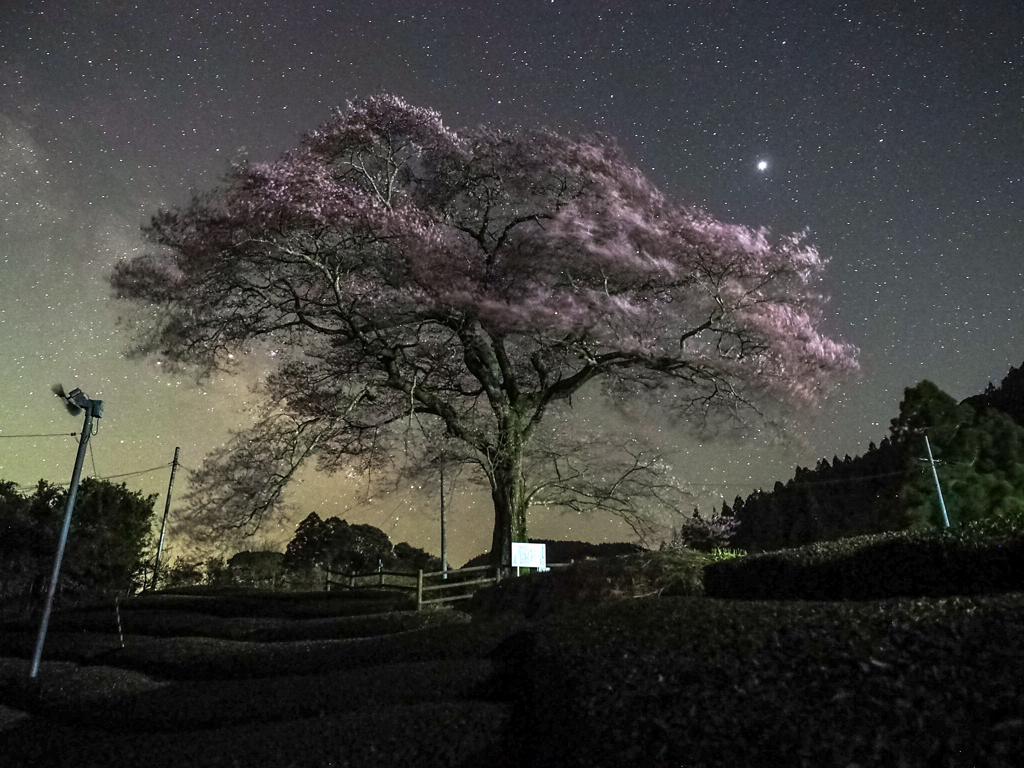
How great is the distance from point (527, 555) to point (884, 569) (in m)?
12.3

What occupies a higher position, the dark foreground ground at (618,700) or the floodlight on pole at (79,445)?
the floodlight on pole at (79,445)

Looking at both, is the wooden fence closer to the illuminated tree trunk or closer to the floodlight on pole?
the illuminated tree trunk

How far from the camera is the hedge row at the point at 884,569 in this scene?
312 inches

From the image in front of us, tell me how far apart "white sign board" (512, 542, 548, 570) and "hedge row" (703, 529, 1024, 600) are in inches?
355

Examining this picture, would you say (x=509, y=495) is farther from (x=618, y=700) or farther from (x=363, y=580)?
(x=363, y=580)

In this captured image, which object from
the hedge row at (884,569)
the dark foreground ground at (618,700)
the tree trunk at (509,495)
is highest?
the tree trunk at (509,495)

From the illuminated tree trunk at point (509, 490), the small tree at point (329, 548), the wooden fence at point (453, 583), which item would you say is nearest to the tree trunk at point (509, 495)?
the illuminated tree trunk at point (509, 490)

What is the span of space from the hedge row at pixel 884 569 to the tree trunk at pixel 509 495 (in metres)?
9.53

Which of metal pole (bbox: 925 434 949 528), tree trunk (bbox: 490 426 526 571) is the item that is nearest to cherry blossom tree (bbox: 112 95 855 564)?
tree trunk (bbox: 490 426 526 571)

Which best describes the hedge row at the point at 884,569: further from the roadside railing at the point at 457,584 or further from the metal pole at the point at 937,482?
the metal pole at the point at 937,482

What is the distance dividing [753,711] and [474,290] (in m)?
14.7

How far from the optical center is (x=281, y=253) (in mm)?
18281

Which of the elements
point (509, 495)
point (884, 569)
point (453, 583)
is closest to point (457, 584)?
point (453, 583)

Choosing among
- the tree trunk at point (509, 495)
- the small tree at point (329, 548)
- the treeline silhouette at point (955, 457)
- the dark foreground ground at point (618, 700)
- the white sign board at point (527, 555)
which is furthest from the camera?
→ the small tree at point (329, 548)
